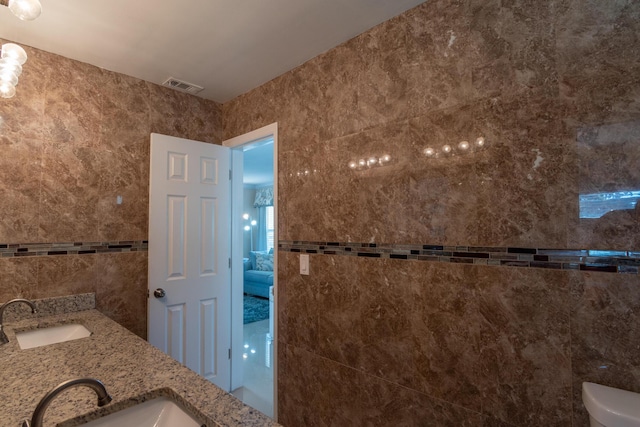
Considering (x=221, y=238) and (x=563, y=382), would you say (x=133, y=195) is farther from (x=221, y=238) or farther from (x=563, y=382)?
(x=563, y=382)

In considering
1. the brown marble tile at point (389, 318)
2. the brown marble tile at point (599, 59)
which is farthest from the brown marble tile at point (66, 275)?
Result: the brown marble tile at point (599, 59)

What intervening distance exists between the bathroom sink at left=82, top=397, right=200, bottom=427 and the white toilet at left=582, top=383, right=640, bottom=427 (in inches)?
46.1

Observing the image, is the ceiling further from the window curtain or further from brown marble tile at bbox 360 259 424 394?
the window curtain

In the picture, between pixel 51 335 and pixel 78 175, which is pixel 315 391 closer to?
pixel 51 335

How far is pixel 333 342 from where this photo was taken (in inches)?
71.2

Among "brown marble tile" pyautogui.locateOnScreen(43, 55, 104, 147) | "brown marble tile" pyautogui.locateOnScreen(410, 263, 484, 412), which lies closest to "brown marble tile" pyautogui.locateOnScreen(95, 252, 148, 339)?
"brown marble tile" pyautogui.locateOnScreen(43, 55, 104, 147)

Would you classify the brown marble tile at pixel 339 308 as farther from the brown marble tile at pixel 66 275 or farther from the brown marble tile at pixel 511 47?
the brown marble tile at pixel 66 275

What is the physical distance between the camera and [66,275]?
1977 mm

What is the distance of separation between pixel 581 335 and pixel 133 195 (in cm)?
261

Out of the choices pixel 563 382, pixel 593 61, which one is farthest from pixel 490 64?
pixel 563 382

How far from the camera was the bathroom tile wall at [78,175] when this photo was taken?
1.84 metres

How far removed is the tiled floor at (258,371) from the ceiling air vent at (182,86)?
2.51 m

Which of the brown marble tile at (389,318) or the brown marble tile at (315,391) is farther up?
the brown marble tile at (389,318)

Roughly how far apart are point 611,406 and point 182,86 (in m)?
2.88
